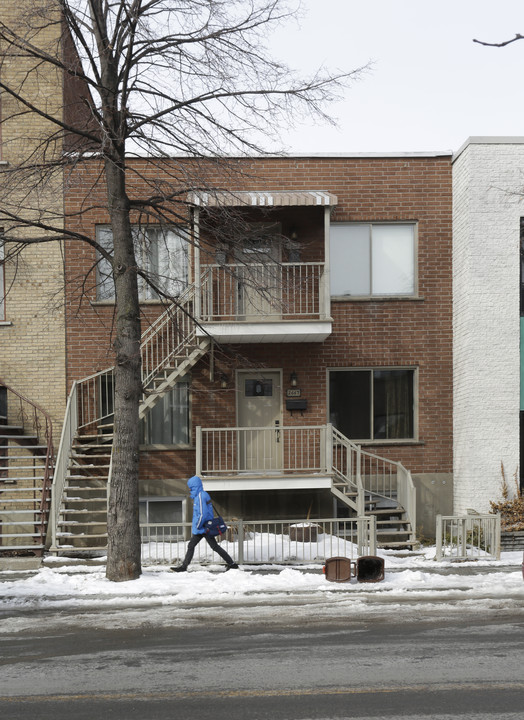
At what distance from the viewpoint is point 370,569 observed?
42.8 ft

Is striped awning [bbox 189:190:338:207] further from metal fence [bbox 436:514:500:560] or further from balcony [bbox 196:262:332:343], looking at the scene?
metal fence [bbox 436:514:500:560]

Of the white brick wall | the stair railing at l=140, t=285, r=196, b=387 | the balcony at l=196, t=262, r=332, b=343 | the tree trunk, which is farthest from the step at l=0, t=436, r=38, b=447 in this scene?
the white brick wall

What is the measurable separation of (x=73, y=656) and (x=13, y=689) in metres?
1.31

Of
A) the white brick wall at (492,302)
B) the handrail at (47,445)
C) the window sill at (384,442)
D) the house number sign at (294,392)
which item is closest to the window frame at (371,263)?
the white brick wall at (492,302)

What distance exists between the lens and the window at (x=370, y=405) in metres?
19.1

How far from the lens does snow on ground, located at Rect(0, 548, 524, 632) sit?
11.2m

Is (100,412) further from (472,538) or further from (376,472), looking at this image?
(472,538)

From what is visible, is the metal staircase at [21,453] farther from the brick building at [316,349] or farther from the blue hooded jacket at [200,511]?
the blue hooded jacket at [200,511]

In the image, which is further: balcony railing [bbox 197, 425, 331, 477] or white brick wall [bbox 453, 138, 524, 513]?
balcony railing [bbox 197, 425, 331, 477]

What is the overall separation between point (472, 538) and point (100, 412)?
26.9 feet

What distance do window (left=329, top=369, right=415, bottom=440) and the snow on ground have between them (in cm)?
477

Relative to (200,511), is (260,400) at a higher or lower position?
higher

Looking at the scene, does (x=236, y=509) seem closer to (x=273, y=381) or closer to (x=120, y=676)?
(x=273, y=381)

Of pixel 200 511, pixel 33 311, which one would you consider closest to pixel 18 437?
pixel 33 311
